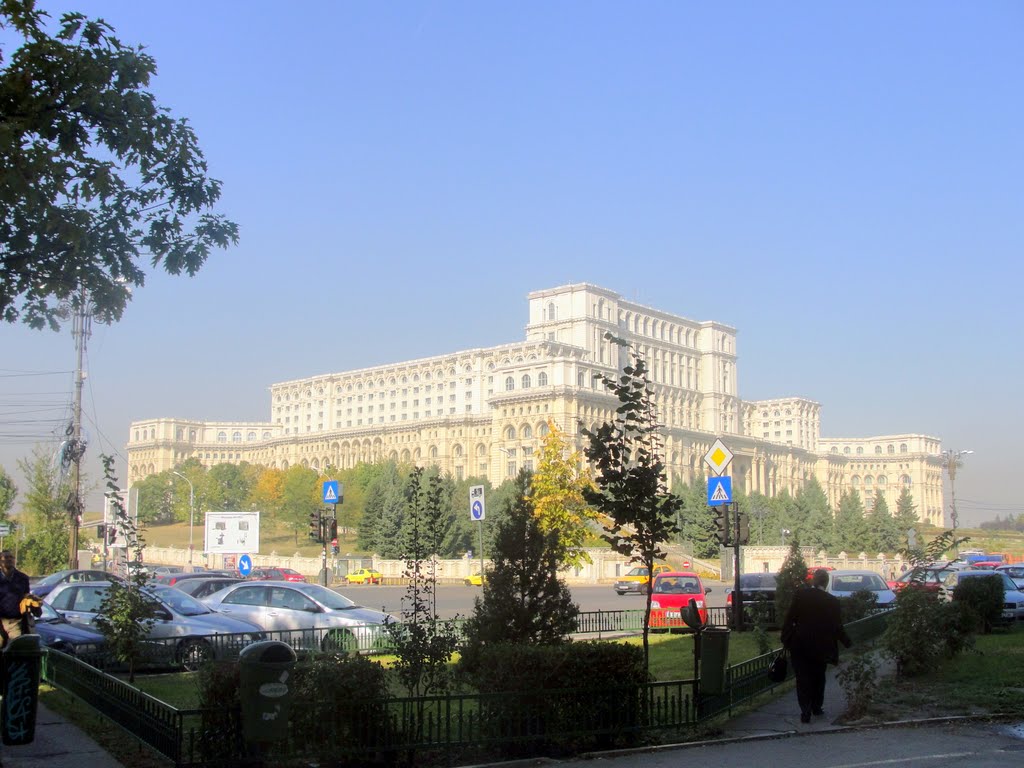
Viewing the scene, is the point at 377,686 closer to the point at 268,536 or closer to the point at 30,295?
the point at 30,295

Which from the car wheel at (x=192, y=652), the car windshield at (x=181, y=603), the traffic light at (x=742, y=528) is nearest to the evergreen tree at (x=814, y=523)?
the traffic light at (x=742, y=528)

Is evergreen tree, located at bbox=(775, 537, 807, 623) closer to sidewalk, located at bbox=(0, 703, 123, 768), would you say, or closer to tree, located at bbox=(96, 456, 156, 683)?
tree, located at bbox=(96, 456, 156, 683)

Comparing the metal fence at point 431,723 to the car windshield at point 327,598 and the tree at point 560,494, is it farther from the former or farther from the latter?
the tree at point 560,494

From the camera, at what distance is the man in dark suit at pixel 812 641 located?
11.4 meters

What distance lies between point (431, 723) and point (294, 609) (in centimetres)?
1276

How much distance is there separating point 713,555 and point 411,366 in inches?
3804

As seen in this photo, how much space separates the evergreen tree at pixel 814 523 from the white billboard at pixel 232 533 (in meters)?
60.9

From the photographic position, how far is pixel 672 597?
2755cm

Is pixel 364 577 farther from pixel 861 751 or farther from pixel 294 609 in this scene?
pixel 861 751

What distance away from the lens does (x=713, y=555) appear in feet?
290

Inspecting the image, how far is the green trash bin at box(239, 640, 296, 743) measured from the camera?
816 centimetres

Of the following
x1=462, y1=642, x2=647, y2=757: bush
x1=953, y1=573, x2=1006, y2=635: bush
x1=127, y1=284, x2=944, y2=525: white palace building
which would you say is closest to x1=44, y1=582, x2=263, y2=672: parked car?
x1=462, y1=642, x2=647, y2=757: bush

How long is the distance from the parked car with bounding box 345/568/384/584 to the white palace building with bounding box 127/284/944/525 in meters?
63.1

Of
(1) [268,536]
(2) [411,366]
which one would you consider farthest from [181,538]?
(2) [411,366]
